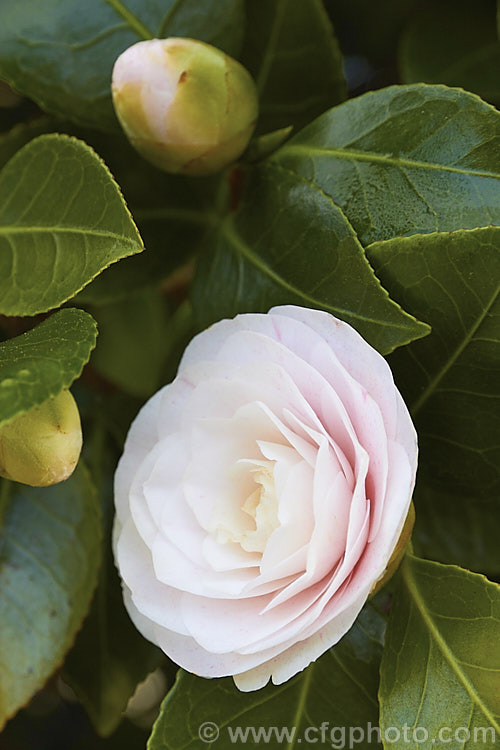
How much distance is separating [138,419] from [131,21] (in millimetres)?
278

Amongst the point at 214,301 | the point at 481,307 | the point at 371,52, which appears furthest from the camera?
the point at 371,52

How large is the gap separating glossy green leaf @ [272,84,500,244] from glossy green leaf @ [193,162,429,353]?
2 centimetres

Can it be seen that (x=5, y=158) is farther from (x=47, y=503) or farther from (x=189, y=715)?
(x=189, y=715)

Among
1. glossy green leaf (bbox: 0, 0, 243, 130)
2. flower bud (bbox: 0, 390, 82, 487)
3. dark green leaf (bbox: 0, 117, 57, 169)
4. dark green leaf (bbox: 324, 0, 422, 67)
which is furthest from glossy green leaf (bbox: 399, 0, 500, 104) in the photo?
flower bud (bbox: 0, 390, 82, 487)

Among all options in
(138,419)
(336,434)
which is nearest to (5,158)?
(138,419)

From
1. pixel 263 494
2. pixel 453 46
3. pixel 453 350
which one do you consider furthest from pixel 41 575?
pixel 453 46

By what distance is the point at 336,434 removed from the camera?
0.46 m

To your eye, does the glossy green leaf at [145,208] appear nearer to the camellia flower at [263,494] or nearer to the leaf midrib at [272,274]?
the leaf midrib at [272,274]

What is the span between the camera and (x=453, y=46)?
690 millimetres

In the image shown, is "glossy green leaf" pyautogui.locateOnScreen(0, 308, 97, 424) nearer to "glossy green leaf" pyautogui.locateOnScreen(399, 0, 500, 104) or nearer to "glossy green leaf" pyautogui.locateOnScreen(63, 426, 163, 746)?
"glossy green leaf" pyautogui.locateOnScreen(63, 426, 163, 746)

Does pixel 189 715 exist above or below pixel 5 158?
below

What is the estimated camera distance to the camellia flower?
43 cm

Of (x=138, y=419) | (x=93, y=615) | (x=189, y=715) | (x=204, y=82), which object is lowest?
(x=93, y=615)

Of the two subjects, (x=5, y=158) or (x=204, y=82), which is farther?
(x=5, y=158)
